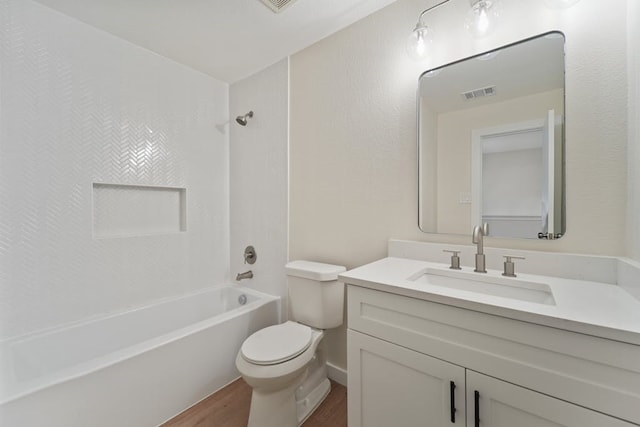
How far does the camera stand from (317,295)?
1.56 metres

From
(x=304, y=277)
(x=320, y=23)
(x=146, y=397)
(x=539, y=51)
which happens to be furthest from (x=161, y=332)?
(x=539, y=51)

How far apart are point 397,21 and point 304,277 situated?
62.1 inches

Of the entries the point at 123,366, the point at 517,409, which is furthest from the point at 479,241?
the point at 123,366

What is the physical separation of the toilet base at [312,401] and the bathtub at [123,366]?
569 millimetres

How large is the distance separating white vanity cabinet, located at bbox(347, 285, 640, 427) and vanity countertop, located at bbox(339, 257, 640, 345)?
3 centimetres

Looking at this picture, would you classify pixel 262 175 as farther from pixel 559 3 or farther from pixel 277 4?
pixel 559 3

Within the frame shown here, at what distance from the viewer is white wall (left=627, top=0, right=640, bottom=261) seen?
0.86 m

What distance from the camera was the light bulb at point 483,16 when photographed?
1.16 m

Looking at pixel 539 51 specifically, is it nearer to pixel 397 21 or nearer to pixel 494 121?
pixel 494 121

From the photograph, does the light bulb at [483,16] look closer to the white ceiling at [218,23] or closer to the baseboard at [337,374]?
the white ceiling at [218,23]

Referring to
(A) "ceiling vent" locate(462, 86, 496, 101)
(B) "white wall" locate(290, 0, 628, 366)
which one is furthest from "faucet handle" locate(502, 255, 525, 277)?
(A) "ceiling vent" locate(462, 86, 496, 101)

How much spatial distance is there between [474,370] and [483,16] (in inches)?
56.6

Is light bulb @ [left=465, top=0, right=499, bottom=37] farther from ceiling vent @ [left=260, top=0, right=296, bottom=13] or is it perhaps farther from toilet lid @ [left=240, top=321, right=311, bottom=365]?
toilet lid @ [left=240, top=321, right=311, bottom=365]

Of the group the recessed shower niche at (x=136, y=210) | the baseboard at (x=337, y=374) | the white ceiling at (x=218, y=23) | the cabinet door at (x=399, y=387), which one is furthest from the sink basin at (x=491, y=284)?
the recessed shower niche at (x=136, y=210)
